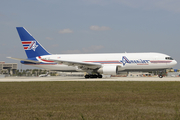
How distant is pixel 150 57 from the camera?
31.5 meters

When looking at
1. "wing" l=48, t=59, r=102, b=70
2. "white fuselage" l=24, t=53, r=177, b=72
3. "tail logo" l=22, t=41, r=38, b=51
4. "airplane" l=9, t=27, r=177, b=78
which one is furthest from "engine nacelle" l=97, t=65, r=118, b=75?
"tail logo" l=22, t=41, r=38, b=51

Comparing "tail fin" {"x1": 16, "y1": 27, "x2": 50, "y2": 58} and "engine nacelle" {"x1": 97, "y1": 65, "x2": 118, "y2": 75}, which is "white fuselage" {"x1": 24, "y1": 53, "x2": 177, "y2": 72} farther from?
"tail fin" {"x1": 16, "y1": 27, "x2": 50, "y2": 58}

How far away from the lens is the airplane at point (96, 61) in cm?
3138

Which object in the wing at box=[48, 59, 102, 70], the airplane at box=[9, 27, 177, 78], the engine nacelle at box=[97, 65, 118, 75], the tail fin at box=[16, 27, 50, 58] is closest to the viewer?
the engine nacelle at box=[97, 65, 118, 75]

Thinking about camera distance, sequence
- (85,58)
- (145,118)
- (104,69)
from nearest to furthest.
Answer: (145,118) → (104,69) → (85,58)

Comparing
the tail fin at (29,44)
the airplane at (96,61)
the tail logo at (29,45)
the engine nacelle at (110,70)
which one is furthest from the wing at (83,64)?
the tail logo at (29,45)

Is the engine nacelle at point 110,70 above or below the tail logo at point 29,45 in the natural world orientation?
below

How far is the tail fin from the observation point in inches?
1426

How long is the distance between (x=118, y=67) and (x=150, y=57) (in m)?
5.13

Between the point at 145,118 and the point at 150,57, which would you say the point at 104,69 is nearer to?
the point at 150,57

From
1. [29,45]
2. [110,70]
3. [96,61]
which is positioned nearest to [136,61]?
[110,70]

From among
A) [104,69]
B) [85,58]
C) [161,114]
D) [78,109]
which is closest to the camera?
[161,114]

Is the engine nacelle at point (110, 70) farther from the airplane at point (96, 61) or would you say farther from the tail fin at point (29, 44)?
the tail fin at point (29, 44)

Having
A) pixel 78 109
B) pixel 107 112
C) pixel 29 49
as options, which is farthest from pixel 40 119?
pixel 29 49
